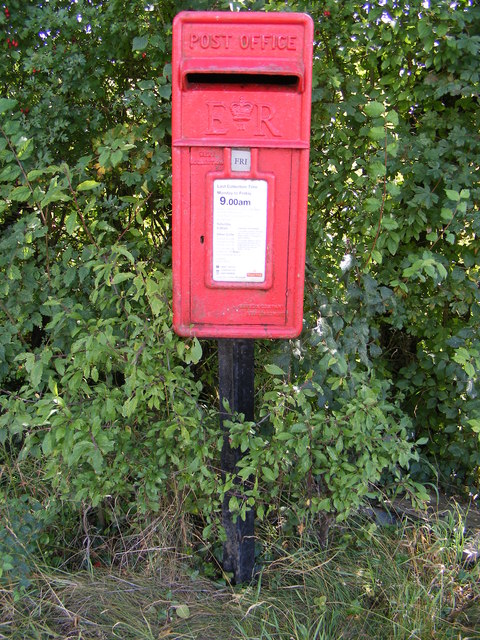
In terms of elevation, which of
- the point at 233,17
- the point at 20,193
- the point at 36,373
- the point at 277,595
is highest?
the point at 233,17

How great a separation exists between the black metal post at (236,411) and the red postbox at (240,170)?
0.57 feet

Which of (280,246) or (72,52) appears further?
(72,52)

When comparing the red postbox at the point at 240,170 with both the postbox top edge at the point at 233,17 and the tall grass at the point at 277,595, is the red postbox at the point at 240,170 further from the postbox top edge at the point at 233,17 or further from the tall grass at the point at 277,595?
the tall grass at the point at 277,595

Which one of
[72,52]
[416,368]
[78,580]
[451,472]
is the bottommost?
[78,580]

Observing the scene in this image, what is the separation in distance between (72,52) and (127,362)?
4.46 feet

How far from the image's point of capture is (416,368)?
292cm

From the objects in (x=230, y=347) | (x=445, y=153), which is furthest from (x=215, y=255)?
(x=445, y=153)

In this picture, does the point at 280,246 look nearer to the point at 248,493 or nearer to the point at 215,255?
the point at 215,255

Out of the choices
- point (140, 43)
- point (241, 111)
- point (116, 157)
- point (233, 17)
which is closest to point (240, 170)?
point (241, 111)

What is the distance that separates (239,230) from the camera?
75.1 inches

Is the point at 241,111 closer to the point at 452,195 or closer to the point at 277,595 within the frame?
the point at 452,195

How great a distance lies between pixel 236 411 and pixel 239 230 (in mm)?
684

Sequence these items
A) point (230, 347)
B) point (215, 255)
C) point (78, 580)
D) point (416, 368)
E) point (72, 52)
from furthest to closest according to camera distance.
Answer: point (416, 368), point (72, 52), point (78, 580), point (230, 347), point (215, 255)

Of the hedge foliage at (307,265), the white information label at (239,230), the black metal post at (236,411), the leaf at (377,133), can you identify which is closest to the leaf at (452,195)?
the hedge foliage at (307,265)
